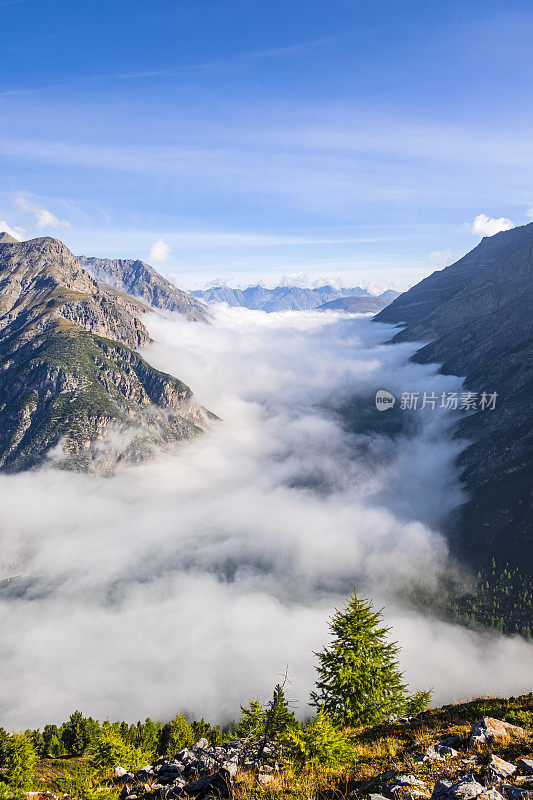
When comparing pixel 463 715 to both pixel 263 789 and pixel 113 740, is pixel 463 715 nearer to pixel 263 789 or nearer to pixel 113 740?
pixel 263 789

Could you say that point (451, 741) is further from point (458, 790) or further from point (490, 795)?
point (490, 795)

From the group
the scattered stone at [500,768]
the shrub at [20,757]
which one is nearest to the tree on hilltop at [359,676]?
the scattered stone at [500,768]

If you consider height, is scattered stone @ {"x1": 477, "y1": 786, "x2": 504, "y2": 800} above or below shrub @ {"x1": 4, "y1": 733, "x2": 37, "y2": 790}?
above

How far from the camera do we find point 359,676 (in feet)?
112

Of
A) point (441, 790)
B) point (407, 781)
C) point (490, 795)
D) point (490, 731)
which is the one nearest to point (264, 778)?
point (407, 781)

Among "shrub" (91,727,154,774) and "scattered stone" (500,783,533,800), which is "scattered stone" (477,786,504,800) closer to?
"scattered stone" (500,783,533,800)

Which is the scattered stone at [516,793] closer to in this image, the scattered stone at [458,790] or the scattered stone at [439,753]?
the scattered stone at [458,790]

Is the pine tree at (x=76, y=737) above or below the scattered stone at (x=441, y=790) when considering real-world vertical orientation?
below

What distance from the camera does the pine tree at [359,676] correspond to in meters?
34.0

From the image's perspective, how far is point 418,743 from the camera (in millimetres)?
22062

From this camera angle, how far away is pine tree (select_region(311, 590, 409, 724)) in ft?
112

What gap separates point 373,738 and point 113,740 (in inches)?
1632

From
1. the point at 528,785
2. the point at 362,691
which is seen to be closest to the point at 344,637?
the point at 362,691

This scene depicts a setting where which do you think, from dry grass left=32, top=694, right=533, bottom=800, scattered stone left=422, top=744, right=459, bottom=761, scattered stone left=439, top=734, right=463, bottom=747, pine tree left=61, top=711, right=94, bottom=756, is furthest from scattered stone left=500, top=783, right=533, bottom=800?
pine tree left=61, top=711, right=94, bottom=756
